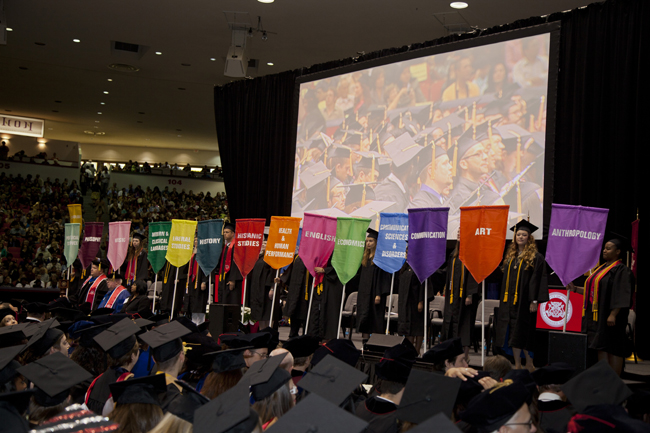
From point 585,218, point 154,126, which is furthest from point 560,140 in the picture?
point 154,126

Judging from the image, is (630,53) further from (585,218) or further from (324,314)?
(324,314)

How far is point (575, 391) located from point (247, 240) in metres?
6.18

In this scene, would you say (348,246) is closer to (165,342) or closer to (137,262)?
(165,342)

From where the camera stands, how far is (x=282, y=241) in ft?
27.9

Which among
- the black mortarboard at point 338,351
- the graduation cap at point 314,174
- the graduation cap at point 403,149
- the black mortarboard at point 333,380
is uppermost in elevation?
the graduation cap at point 403,149

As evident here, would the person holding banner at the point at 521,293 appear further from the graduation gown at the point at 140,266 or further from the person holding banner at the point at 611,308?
the graduation gown at the point at 140,266

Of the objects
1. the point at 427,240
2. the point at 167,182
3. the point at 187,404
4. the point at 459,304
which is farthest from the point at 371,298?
the point at 167,182

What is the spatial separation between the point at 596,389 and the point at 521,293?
12.5 feet

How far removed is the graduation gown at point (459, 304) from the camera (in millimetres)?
7188

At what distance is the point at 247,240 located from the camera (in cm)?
884

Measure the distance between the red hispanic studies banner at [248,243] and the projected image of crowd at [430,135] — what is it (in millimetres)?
2578

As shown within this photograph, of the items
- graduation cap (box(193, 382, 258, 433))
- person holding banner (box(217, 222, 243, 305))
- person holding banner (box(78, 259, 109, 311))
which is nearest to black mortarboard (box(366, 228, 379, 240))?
person holding banner (box(217, 222, 243, 305))

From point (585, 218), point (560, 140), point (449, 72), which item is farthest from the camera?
point (449, 72)

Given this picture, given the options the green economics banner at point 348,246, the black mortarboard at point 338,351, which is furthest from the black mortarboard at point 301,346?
the green economics banner at point 348,246
